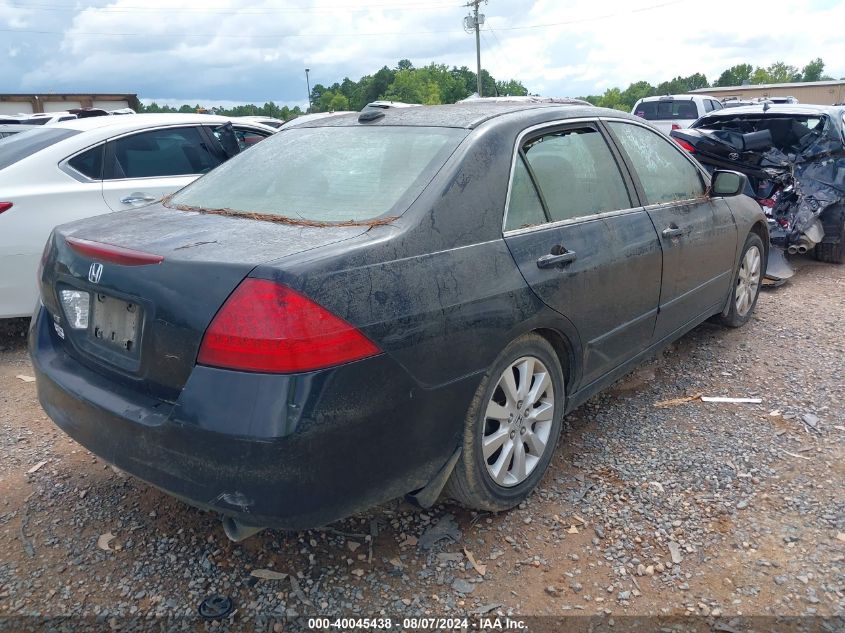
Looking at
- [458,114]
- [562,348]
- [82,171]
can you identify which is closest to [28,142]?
[82,171]

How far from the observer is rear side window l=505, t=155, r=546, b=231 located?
2760mm

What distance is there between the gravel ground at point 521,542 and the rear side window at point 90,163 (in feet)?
6.52

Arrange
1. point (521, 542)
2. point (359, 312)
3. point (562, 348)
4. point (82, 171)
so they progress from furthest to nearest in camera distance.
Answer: point (82, 171) → point (562, 348) → point (521, 542) → point (359, 312)

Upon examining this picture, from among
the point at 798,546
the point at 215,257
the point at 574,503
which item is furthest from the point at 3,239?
the point at 798,546

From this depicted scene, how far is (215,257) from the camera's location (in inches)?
84.5

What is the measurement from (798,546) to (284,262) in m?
2.21

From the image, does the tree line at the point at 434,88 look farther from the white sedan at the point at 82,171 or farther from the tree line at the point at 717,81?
the white sedan at the point at 82,171

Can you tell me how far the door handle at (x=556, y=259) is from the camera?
2.76 metres

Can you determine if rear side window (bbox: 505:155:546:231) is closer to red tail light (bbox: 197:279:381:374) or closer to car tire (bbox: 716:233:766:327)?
red tail light (bbox: 197:279:381:374)

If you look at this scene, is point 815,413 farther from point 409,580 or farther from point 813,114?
point 813,114

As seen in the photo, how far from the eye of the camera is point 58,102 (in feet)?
82.7

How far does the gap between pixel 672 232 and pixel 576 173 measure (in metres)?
0.75

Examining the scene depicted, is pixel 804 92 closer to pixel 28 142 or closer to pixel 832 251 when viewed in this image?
pixel 832 251

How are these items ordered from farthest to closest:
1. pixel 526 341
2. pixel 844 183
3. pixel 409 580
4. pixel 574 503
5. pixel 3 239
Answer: pixel 844 183, pixel 3 239, pixel 574 503, pixel 526 341, pixel 409 580
